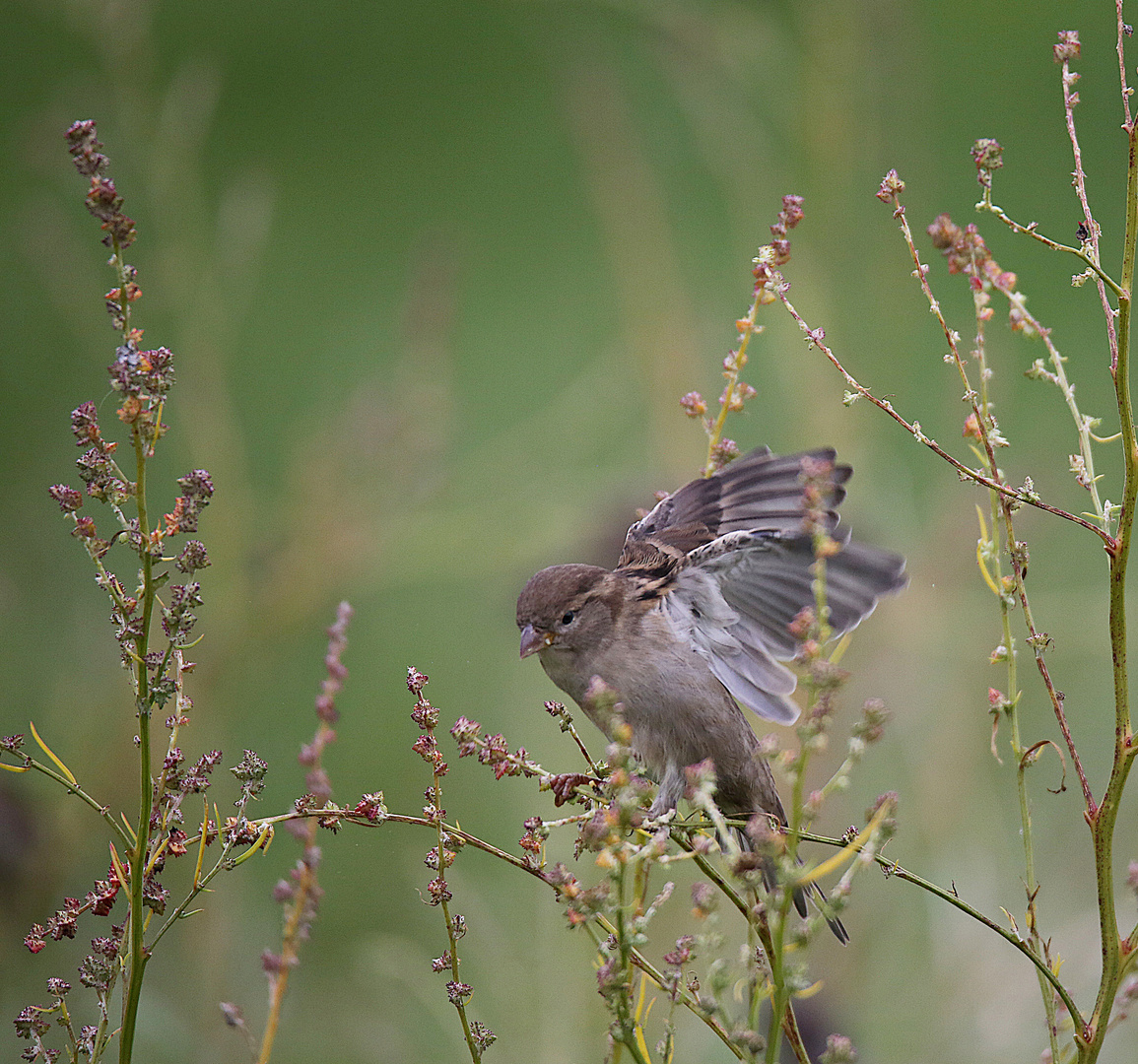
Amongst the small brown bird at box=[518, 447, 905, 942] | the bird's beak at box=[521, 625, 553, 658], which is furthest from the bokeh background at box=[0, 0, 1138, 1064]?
the bird's beak at box=[521, 625, 553, 658]

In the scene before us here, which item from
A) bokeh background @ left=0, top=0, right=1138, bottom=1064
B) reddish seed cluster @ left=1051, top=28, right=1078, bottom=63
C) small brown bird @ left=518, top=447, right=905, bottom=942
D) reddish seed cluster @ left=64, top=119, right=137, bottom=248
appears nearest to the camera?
reddish seed cluster @ left=64, top=119, right=137, bottom=248

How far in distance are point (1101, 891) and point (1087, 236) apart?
0.51 m

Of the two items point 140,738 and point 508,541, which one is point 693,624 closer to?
point 140,738

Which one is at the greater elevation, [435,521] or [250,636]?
[435,521]

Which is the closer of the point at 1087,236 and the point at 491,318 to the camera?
the point at 1087,236

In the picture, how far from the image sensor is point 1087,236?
0.99 metres

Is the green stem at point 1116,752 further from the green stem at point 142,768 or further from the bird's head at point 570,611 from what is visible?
the bird's head at point 570,611

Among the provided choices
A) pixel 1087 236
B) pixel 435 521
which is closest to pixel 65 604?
pixel 435 521

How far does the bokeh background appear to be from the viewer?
2.29m

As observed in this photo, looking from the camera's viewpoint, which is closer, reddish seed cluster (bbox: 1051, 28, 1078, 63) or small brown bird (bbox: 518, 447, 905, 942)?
reddish seed cluster (bbox: 1051, 28, 1078, 63)

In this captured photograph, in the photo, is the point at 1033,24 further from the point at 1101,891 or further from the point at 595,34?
the point at 1101,891

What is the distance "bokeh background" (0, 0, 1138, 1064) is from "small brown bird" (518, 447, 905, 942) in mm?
242

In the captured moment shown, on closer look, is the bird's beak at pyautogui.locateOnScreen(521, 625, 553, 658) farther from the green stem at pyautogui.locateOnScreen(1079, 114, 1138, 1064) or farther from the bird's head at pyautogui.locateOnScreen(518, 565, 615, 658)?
the green stem at pyautogui.locateOnScreen(1079, 114, 1138, 1064)

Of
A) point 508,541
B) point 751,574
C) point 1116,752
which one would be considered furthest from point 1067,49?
point 508,541
